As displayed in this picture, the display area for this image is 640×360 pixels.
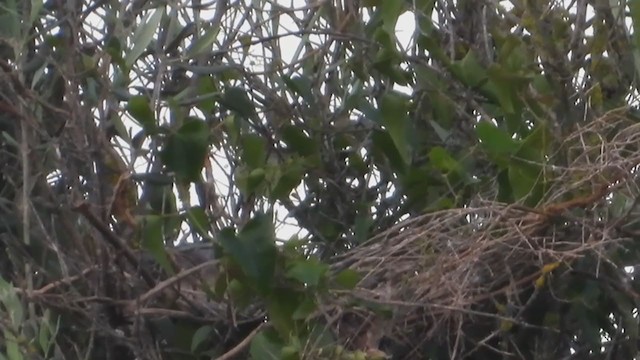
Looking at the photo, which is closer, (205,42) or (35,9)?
(35,9)

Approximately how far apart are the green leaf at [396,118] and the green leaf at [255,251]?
28 cm

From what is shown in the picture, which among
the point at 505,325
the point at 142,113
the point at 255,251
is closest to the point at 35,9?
the point at 142,113

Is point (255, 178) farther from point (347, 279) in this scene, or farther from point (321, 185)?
point (321, 185)

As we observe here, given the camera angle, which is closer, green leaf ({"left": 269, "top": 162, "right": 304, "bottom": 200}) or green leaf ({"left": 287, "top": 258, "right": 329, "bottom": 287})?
green leaf ({"left": 287, "top": 258, "right": 329, "bottom": 287})

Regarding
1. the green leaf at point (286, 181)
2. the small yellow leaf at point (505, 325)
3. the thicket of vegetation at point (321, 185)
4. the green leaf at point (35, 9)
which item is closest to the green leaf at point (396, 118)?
the thicket of vegetation at point (321, 185)

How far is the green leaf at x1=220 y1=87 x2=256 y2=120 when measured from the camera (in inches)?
65.1

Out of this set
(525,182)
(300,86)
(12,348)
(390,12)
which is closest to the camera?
(12,348)

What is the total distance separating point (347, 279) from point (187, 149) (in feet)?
0.76

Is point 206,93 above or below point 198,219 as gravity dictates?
above

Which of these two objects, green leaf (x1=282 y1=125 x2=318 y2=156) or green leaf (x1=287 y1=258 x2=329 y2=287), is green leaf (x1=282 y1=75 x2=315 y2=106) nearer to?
green leaf (x1=282 y1=125 x2=318 y2=156)

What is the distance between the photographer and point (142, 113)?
1.46 metres

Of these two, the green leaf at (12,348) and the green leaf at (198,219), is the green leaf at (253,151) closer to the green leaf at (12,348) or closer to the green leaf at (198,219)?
the green leaf at (198,219)

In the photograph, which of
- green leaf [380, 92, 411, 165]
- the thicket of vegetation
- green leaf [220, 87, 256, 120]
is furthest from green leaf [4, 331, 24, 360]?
green leaf [380, 92, 411, 165]

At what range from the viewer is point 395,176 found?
5.69ft
